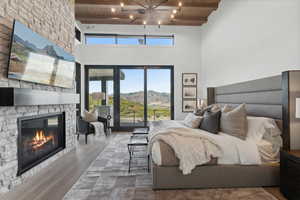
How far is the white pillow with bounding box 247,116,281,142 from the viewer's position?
8.21 ft

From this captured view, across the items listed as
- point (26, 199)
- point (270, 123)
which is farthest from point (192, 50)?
point (26, 199)

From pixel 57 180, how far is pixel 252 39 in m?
4.36

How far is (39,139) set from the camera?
3117mm

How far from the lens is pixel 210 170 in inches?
93.7

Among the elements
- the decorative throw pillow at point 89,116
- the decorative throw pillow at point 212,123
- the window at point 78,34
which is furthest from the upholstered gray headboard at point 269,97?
the window at point 78,34

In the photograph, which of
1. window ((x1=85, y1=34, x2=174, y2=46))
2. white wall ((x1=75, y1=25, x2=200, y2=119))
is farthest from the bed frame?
window ((x1=85, y1=34, x2=174, y2=46))

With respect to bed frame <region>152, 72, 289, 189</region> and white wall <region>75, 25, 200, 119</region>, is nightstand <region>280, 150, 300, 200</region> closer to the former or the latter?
bed frame <region>152, 72, 289, 189</region>

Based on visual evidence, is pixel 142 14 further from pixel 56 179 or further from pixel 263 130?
pixel 56 179

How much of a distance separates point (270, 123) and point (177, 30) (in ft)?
17.1

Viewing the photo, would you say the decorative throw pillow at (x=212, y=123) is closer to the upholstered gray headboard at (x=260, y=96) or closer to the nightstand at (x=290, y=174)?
the upholstered gray headboard at (x=260, y=96)

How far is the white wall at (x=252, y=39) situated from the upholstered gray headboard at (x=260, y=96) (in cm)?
19

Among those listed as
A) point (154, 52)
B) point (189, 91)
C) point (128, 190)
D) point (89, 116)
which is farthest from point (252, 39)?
point (89, 116)

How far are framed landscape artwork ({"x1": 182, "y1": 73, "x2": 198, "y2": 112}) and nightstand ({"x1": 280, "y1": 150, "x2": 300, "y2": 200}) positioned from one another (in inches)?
179

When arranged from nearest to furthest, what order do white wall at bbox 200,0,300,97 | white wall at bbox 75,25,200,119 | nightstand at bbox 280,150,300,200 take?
nightstand at bbox 280,150,300,200, white wall at bbox 200,0,300,97, white wall at bbox 75,25,200,119
